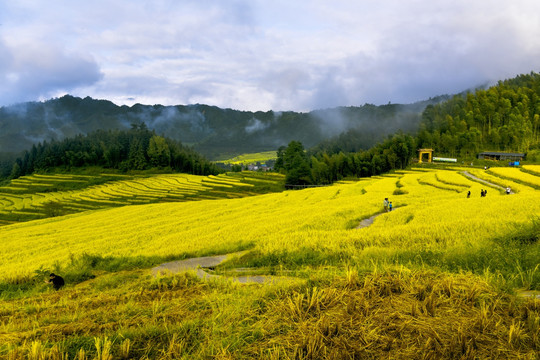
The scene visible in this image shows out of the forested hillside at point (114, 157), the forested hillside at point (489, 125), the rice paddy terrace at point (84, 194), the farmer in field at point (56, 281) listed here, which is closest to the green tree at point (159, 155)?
the forested hillside at point (114, 157)

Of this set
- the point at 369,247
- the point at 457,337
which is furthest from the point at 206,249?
the point at 457,337

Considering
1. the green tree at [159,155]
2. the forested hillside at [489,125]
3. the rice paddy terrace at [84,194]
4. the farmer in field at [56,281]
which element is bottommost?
the rice paddy terrace at [84,194]

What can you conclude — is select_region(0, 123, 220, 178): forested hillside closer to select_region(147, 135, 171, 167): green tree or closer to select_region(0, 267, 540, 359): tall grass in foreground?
select_region(147, 135, 171, 167): green tree

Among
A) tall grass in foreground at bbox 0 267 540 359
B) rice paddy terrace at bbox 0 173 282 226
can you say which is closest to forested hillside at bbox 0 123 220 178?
rice paddy terrace at bbox 0 173 282 226

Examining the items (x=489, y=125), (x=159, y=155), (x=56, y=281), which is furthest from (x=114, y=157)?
(x=489, y=125)

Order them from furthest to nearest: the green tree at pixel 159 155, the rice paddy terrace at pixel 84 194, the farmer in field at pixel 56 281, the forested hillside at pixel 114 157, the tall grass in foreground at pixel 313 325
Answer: the green tree at pixel 159 155 < the forested hillside at pixel 114 157 < the rice paddy terrace at pixel 84 194 < the farmer in field at pixel 56 281 < the tall grass in foreground at pixel 313 325

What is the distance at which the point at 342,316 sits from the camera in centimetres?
408

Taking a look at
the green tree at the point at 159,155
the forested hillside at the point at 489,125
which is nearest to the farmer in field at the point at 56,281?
the forested hillside at the point at 489,125

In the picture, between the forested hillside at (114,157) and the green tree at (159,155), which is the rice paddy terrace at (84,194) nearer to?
the forested hillside at (114,157)

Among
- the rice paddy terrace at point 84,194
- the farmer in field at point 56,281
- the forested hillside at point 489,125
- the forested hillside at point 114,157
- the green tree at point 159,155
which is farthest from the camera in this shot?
the green tree at point 159,155

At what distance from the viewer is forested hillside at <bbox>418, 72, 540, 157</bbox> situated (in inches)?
4449

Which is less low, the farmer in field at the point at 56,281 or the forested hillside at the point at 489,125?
the forested hillside at the point at 489,125

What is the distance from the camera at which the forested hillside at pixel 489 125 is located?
4449 inches

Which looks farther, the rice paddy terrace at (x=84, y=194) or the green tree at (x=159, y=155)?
the green tree at (x=159, y=155)
